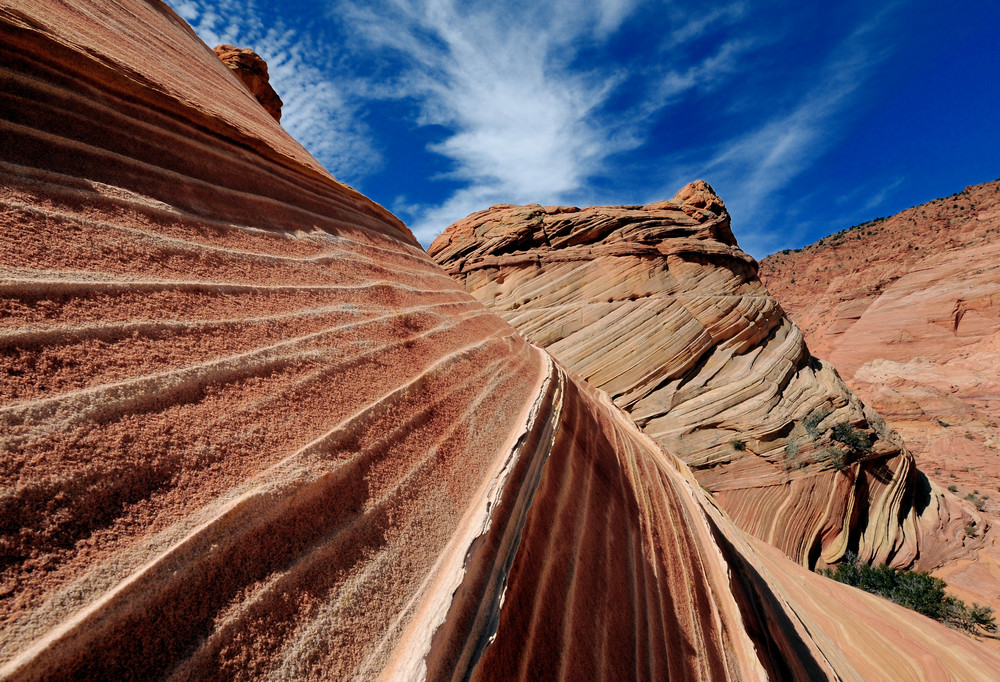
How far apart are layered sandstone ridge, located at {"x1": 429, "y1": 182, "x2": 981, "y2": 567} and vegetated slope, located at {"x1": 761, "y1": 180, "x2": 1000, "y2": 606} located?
1710 mm

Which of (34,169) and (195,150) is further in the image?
(195,150)

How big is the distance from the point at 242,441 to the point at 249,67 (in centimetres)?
806

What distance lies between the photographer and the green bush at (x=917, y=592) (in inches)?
253

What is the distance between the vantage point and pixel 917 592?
703cm

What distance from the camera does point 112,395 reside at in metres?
0.78

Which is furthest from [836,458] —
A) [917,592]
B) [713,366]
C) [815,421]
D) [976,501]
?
[976,501]

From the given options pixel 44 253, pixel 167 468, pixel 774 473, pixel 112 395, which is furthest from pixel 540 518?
pixel 774 473

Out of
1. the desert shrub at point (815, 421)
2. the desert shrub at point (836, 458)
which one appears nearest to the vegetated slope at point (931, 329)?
the desert shrub at point (836, 458)

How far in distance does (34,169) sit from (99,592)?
0.90 m

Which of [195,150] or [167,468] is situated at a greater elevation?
[195,150]

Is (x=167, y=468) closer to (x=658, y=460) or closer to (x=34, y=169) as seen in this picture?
(x=34, y=169)

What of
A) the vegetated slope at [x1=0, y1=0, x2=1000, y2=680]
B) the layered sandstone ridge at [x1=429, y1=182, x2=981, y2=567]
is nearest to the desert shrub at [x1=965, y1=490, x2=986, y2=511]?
the layered sandstone ridge at [x1=429, y1=182, x2=981, y2=567]

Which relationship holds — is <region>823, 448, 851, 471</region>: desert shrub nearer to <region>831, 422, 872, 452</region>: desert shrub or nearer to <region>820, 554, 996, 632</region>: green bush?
<region>831, 422, 872, 452</region>: desert shrub

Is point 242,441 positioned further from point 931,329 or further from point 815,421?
point 931,329
